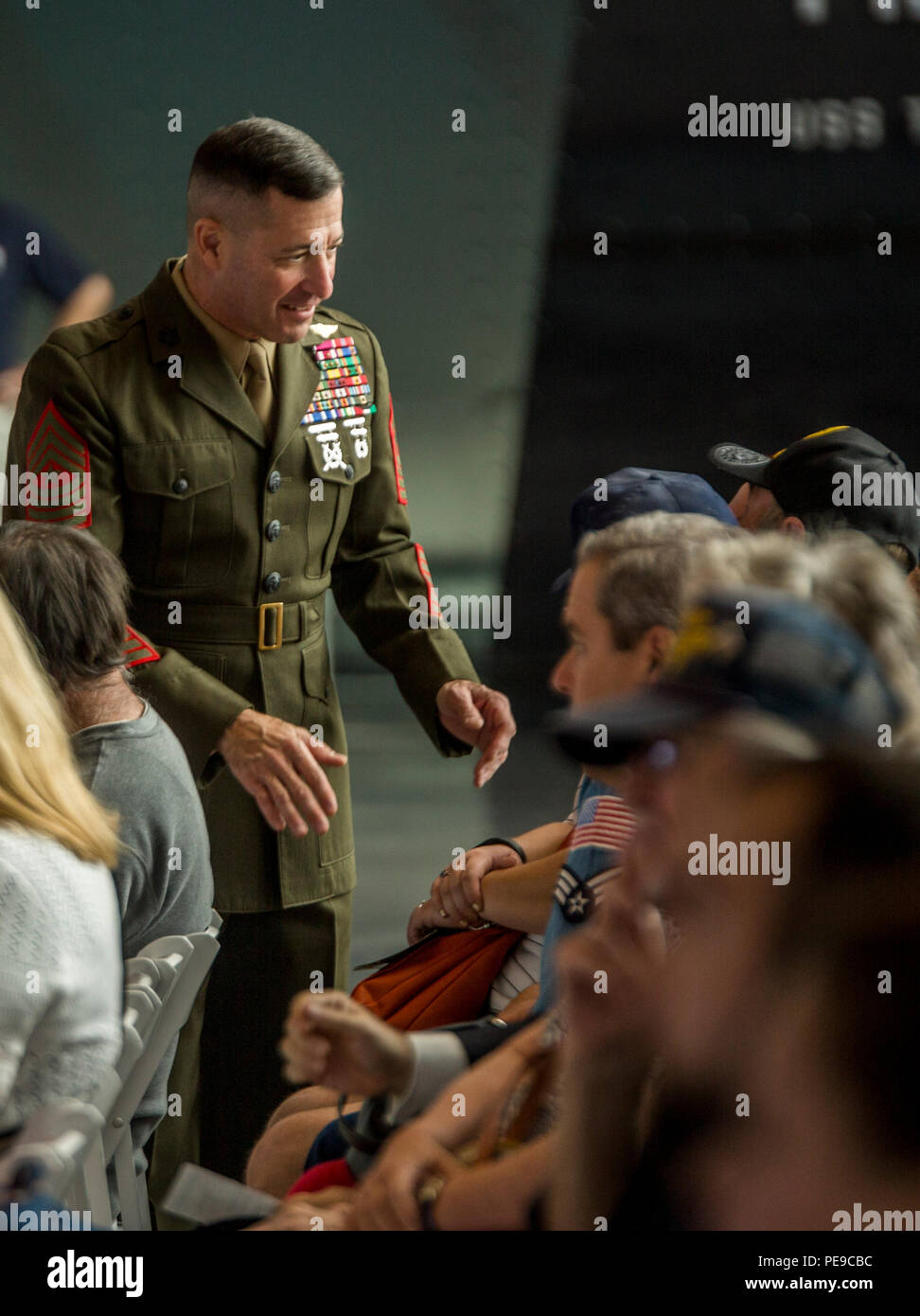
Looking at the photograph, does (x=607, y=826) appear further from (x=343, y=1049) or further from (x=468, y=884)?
(x=468, y=884)

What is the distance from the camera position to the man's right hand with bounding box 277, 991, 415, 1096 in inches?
A: 46.6

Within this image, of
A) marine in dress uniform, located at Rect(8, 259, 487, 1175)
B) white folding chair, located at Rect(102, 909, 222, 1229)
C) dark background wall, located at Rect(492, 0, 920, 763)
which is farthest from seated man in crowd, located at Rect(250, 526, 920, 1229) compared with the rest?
dark background wall, located at Rect(492, 0, 920, 763)

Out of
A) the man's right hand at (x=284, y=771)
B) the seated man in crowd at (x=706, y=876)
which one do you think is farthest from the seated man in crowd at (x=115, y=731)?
the seated man in crowd at (x=706, y=876)

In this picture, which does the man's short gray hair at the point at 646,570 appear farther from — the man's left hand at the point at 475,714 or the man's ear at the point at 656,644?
the man's left hand at the point at 475,714

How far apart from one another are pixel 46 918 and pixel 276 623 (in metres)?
0.82

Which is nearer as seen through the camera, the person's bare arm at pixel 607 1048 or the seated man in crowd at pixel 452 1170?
the person's bare arm at pixel 607 1048

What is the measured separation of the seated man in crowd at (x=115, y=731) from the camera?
69.4 inches

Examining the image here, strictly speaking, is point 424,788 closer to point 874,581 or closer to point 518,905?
point 518,905

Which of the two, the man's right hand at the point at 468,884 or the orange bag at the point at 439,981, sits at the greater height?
the man's right hand at the point at 468,884

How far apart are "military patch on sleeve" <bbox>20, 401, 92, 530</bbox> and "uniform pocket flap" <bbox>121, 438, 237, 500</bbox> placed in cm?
7

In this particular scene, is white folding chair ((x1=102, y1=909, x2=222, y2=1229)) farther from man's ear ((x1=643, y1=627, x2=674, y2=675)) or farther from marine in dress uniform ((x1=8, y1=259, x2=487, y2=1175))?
man's ear ((x1=643, y1=627, x2=674, y2=675))

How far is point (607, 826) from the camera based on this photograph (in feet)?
4.32
